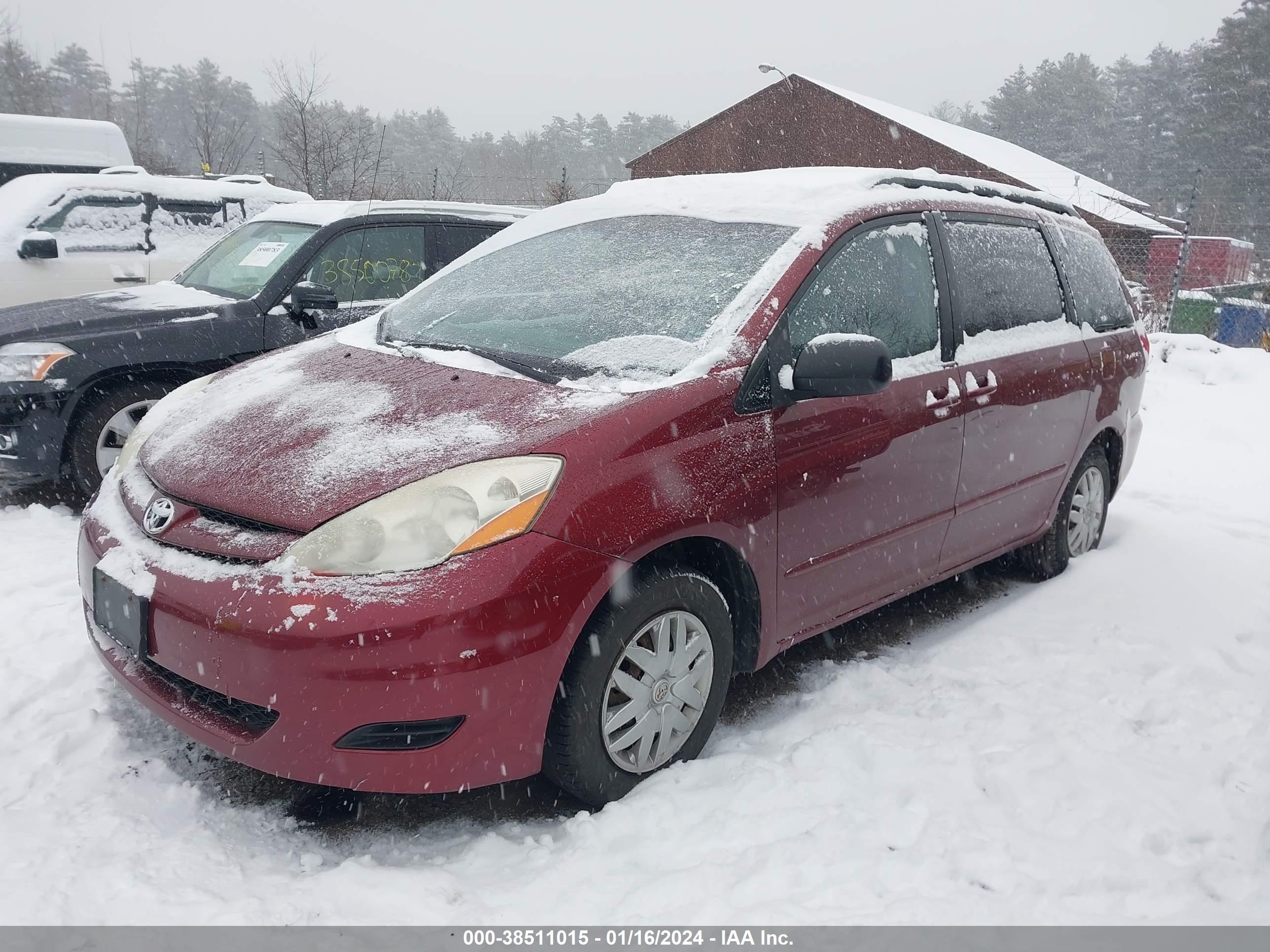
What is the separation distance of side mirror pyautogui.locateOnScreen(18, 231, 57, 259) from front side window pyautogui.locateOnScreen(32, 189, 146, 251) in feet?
0.85

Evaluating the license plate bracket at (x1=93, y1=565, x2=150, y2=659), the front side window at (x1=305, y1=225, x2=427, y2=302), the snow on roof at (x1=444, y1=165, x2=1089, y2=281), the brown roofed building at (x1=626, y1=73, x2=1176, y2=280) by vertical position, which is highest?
the brown roofed building at (x1=626, y1=73, x2=1176, y2=280)

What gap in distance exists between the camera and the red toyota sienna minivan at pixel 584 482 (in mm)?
2246

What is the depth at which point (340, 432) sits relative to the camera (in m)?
2.63

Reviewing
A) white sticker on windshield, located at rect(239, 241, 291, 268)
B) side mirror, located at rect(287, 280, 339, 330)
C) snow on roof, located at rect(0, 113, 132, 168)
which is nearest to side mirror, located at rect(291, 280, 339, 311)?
side mirror, located at rect(287, 280, 339, 330)

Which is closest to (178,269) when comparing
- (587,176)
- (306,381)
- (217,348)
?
(217,348)

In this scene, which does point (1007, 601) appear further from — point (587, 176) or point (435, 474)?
point (587, 176)

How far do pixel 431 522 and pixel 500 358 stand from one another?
874mm

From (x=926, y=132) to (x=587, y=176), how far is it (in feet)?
146

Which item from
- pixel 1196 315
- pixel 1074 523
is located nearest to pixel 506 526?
pixel 1074 523

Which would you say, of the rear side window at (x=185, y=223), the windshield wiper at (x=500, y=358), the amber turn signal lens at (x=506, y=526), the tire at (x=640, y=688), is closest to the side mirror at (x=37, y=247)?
the rear side window at (x=185, y=223)

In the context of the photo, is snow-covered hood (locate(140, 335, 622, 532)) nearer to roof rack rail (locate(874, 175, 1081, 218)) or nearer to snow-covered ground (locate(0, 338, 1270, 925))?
snow-covered ground (locate(0, 338, 1270, 925))

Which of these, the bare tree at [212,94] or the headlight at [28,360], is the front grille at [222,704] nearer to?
the headlight at [28,360]

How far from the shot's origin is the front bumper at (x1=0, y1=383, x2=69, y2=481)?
4.63 m
